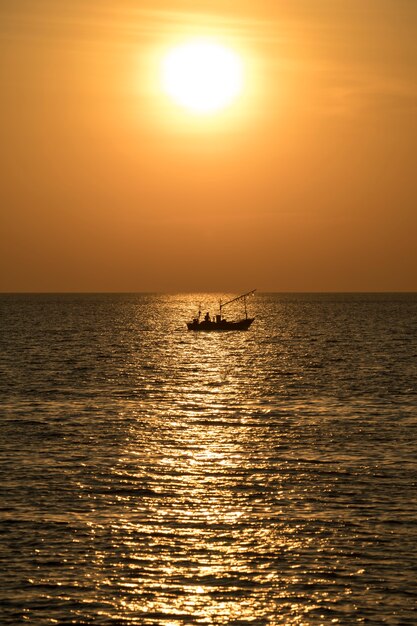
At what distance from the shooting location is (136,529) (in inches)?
1607

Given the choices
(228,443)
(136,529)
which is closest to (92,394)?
(228,443)

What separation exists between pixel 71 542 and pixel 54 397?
172 ft

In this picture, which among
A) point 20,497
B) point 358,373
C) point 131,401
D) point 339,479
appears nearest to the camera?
point 20,497

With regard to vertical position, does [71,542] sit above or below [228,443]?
below

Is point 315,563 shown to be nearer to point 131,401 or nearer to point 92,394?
point 131,401

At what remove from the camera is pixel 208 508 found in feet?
146

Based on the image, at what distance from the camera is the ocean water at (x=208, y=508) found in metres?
32.7

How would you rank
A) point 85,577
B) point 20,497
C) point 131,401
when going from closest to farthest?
point 85,577 < point 20,497 < point 131,401

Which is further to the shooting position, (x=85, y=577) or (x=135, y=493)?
(x=135, y=493)

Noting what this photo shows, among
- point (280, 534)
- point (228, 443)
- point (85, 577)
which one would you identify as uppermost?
point (228, 443)

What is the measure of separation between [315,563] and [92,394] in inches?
2358

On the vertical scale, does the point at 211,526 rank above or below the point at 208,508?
below

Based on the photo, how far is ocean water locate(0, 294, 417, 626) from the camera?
3269 cm

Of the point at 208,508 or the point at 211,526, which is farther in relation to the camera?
the point at 208,508
